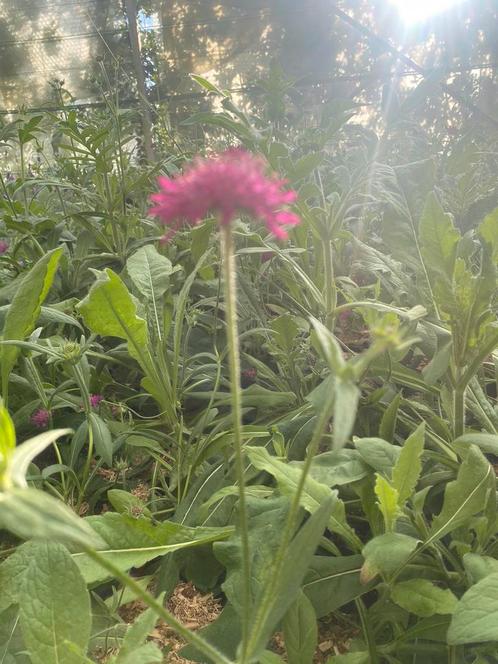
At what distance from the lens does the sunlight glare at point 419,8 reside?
168 inches

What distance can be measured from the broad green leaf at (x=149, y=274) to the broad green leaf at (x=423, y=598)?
22.4 inches

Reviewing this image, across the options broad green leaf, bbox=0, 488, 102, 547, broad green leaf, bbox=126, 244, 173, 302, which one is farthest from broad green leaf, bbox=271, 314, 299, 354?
broad green leaf, bbox=0, 488, 102, 547

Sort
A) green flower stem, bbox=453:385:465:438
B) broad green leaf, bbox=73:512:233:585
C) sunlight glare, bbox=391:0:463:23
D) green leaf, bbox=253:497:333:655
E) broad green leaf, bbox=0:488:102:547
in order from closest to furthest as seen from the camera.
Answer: broad green leaf, bbox=0:488:102:547 < green leaf, bbox=253:497:333:655 < broad green leaf, bbox=73:512:233:585 < green flower stem, bbox=453:385:465:438 < sunlight glare, bbox=391:0:463:23

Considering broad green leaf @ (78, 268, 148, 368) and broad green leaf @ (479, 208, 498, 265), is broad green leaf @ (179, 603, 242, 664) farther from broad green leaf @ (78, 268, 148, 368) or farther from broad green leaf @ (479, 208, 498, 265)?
broad green leaf @ (479, 208, 498, 265)

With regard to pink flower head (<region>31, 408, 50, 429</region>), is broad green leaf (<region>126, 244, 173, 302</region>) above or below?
above

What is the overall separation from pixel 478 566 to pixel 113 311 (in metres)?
0.52

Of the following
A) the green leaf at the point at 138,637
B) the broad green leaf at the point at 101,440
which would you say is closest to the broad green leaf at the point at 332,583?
the green leaf at the point at 138,637

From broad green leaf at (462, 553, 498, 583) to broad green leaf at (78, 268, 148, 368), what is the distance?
18.7 inches

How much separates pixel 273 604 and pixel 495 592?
0.71 ft

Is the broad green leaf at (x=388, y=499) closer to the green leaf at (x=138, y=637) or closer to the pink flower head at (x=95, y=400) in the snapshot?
the green leaf at (x=138, y=637)

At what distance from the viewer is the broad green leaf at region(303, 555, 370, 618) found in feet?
1.95

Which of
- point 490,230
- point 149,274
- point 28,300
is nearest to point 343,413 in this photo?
point 490,230

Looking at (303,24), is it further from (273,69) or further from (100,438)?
(100,438)

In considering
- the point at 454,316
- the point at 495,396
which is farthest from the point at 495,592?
the point at 495,396
